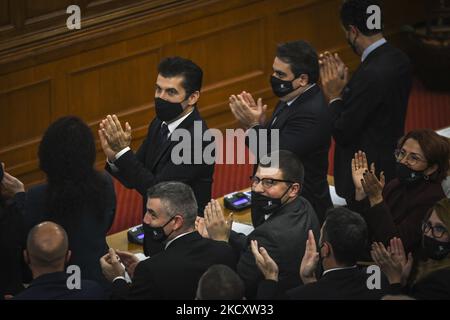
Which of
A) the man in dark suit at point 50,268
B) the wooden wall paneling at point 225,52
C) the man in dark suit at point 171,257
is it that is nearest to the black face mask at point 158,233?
the man in dark suit at point 171,257

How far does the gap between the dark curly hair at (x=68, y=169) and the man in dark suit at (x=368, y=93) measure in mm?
1712

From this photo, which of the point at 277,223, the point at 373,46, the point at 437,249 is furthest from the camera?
the point at 373,46

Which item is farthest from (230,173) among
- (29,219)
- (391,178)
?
(29,219)

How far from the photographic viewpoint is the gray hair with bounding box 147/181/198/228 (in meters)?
5.81

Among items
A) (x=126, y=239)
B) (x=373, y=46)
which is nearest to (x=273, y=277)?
(x=126, y=239)

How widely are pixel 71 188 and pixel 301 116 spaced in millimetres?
1453

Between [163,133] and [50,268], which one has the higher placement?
[163,133]

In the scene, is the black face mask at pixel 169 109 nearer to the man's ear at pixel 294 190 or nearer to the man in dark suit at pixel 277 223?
the man in dark suit at pixel 277 223

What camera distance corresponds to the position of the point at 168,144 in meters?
6.55

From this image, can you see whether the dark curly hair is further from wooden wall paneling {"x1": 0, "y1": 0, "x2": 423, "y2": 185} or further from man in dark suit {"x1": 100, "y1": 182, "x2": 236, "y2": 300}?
wooden wall paneling {"x1": 0, "y1": 0, "x2": 423, "y2": 185}

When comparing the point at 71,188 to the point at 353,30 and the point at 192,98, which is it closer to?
the point at 192,98

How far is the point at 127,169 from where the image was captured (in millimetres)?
6508

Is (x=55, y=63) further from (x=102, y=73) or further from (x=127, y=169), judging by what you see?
(x=127, y=169)

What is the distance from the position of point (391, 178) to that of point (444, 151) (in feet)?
2.52
